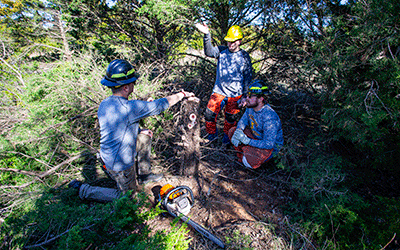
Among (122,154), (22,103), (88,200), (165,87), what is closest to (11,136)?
(22,103)

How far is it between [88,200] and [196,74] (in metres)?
3.99

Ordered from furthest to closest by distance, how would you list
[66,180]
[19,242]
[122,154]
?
[66,180]
[122,154]
[19,242]

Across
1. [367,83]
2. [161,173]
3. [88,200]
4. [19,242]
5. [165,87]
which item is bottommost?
[161,173]

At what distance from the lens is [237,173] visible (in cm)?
350

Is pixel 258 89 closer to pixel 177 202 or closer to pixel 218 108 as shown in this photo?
pixel 218 108

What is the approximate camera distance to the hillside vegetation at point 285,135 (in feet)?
6.03

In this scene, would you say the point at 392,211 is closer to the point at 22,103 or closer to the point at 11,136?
the point at 11,136

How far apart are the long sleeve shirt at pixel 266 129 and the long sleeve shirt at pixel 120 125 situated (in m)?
1.65

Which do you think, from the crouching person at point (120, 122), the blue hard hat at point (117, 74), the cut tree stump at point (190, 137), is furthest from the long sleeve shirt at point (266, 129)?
the blue hard hat at point (117, 74)

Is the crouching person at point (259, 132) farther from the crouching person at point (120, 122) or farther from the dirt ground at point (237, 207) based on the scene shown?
the crouching person at point (120, 122)

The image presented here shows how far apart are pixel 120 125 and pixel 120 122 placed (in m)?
0.04

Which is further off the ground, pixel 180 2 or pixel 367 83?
pixel 180 2

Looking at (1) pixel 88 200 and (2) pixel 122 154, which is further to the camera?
(1) pixel 88 200

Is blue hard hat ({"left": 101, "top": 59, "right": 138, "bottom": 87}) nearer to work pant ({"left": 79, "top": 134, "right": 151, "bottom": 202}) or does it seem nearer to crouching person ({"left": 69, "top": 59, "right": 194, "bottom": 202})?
crouching person ({"left": 69, "top": 59, "right": 194, "bottom": 202})
